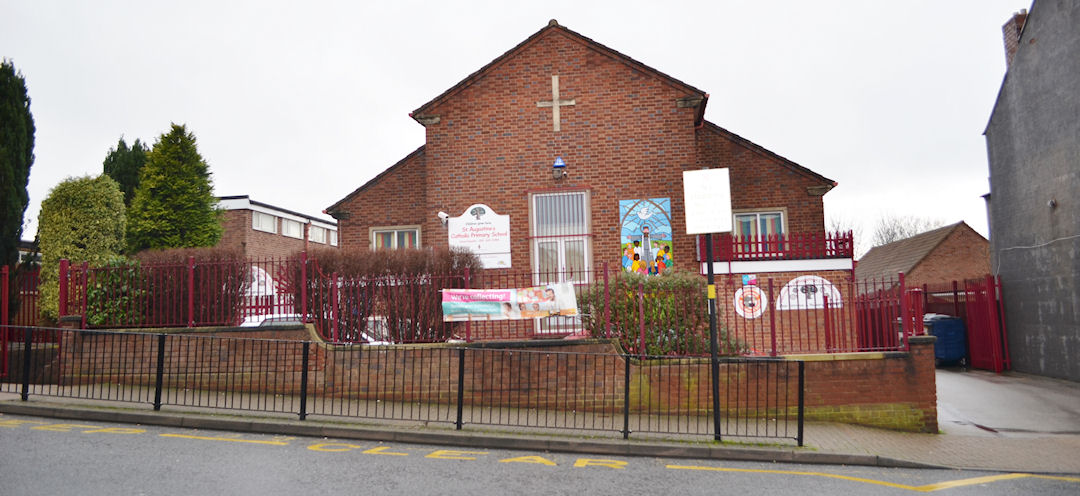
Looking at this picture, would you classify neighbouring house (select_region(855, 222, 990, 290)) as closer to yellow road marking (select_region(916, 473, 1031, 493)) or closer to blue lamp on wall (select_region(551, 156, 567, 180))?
blue lamp on wall (select_region(551, 156, 567, 180))

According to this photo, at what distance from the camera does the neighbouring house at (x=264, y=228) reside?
3862 cm

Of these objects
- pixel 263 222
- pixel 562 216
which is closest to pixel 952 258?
pixel 562 216

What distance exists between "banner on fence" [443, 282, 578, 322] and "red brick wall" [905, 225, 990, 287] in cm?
2978

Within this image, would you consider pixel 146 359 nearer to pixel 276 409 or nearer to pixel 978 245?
pixel 276 409

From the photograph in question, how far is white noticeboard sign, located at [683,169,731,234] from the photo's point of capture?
892 cm

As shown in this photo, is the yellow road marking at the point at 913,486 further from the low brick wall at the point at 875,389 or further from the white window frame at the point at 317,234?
the white window frame at the point at 317,234

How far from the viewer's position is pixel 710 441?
8773mm

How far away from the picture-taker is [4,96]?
15766 millimetres

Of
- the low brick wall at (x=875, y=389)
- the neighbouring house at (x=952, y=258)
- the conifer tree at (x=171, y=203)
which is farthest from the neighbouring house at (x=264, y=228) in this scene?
the neighbouring house at (x=952, y=258)

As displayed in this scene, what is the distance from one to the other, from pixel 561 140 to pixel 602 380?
22.8 feet

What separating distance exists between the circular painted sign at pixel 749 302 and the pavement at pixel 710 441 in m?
2.05

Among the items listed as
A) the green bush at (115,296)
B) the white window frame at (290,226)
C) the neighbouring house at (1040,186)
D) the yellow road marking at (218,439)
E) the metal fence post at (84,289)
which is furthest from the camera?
the white window frame at (290,226)

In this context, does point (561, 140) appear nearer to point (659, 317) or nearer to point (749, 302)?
point (749, 302)

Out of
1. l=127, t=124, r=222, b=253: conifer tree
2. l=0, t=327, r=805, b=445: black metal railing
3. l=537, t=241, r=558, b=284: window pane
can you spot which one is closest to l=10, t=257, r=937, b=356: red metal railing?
l=0, t=327, r=805, b=445: black metal railing
